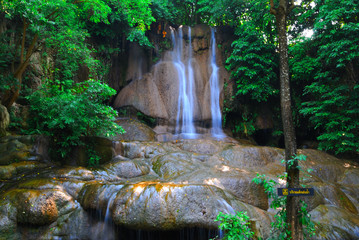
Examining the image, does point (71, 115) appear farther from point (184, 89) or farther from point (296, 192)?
point (184, 89)

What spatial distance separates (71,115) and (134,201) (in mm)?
3469

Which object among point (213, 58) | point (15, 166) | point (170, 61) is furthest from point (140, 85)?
point (15, 166)

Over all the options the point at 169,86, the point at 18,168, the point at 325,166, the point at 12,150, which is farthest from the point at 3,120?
the point at 325,166

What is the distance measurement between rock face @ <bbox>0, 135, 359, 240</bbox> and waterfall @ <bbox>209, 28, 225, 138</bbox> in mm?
6312

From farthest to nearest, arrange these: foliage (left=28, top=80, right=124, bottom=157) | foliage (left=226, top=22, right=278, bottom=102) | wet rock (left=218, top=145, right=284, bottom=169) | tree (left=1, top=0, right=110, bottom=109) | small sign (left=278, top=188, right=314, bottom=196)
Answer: foliage (left=226, top=22, right=278, bottom=102)
wet rock (left=218, top=145, right=284, bottom=169)
foliage (left=28, top=80, right=124, bottom=157)
tree (left=1, top=0, right=110, bottom=109)
small sign (left=278, top=188, right=314, bottom=196)

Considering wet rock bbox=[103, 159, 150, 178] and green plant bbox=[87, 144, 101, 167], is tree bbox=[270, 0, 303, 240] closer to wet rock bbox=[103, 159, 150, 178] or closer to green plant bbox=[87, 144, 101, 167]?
wet rock bbox=[103, 159, 150, 178]

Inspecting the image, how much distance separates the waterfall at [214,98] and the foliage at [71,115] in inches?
294

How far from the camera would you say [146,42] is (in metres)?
13.9

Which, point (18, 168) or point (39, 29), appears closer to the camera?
point (18, 168)

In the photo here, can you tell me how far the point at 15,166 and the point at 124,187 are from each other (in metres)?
3.21

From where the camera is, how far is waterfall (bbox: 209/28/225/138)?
13.8 metres

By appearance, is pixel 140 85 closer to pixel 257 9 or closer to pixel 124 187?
pixel 257 9

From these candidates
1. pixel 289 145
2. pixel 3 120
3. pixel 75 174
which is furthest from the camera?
pixel 3 120

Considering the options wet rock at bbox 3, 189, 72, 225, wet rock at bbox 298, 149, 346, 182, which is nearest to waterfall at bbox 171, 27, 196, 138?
wet rock at bbox 298, 149, 346, 182
